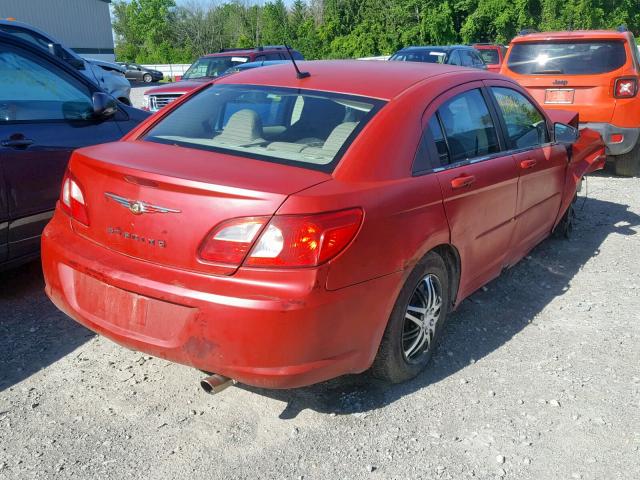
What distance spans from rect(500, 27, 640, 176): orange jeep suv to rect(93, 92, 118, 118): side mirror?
5922mm

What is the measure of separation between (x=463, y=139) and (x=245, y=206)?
163 centimetres

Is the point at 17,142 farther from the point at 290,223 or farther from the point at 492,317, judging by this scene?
the point at 492,317

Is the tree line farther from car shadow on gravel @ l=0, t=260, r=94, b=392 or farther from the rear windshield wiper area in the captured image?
car shadow on gravel @ l=0, t=260, r=94, b=392

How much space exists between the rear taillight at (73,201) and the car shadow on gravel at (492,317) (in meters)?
1.23

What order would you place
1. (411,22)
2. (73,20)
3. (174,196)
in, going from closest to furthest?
(174,196) < (411,22) < (73,20)

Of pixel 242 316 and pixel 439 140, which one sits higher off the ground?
pixel 439 140

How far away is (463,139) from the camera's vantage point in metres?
3.65

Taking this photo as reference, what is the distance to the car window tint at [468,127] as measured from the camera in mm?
3529

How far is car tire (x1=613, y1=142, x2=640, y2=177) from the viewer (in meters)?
8.48

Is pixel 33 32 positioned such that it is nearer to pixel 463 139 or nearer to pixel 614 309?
pixel 463 139

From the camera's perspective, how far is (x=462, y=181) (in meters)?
3.44

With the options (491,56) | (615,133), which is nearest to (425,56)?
(491,56)

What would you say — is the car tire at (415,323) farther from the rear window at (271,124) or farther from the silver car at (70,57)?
the silver car at (70,57)

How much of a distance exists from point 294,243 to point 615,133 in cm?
688
